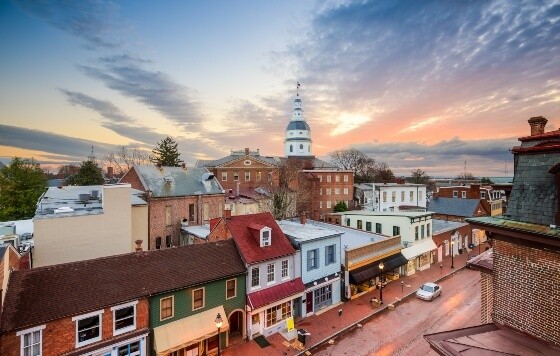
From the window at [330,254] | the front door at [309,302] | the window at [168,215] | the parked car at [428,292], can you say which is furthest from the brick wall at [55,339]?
the parked car at [428,292]

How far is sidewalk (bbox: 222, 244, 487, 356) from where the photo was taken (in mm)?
18141

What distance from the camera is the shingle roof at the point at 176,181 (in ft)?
108

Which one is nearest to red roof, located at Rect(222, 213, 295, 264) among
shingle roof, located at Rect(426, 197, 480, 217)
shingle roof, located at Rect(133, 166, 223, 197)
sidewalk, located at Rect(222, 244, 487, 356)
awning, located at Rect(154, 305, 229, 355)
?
awning, located at Rect(154, 305, 229, 355)

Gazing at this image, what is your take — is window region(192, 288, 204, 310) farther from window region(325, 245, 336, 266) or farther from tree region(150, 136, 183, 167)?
tree region(150, 136, 183, 167)

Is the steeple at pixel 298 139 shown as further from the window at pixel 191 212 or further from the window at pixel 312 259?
the window at pixel 312 259

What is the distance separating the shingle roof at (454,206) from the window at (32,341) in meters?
50.3

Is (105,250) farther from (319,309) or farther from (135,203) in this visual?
(319,309)

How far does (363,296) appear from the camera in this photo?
26078mm

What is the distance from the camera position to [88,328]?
14.0 m

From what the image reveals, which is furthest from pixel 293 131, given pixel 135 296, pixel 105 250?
pixel 135 296

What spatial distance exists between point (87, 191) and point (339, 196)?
44.3 meters

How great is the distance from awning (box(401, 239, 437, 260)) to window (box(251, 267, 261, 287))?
58.3 ft

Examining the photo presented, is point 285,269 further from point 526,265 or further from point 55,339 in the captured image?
point 526,265

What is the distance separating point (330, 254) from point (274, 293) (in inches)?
246
